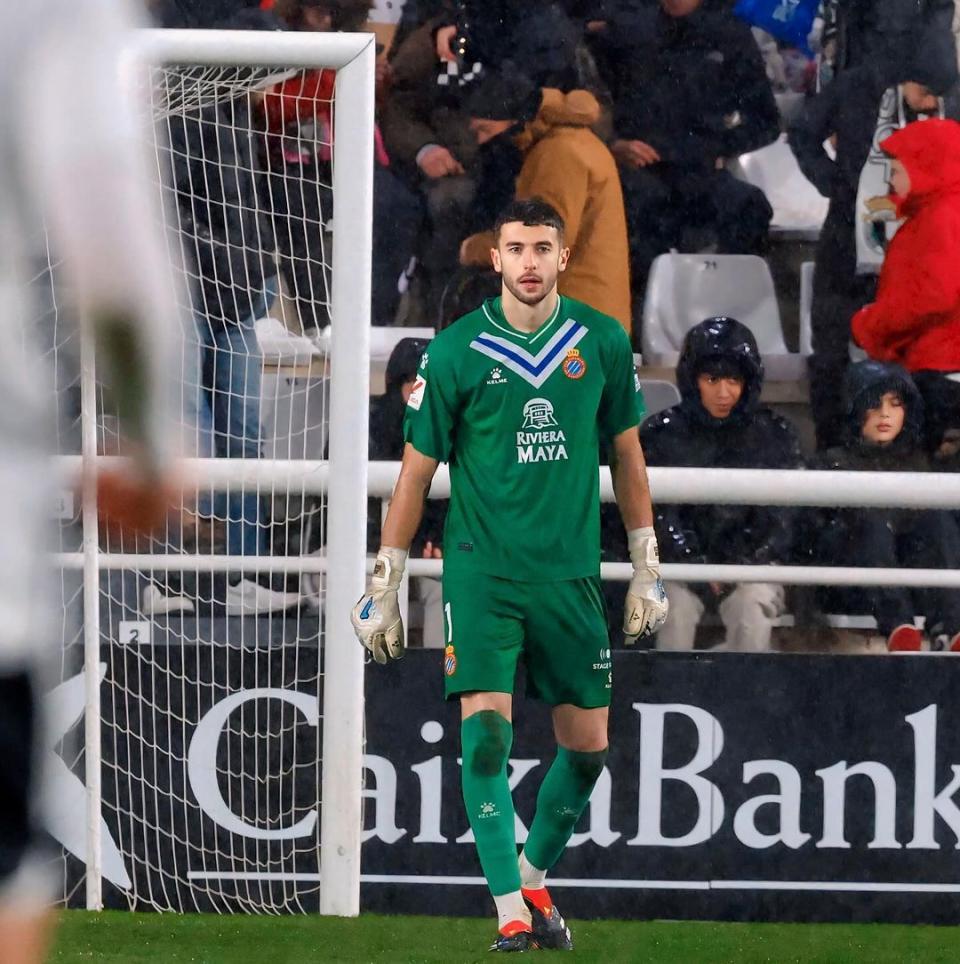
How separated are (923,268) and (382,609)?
8.93 feet

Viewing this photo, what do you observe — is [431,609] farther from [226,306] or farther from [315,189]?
[315,189]

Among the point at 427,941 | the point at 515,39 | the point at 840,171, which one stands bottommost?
the point at 427,941

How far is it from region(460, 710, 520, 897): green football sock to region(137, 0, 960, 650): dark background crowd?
43.2 inches

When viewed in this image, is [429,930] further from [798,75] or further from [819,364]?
[798,75]

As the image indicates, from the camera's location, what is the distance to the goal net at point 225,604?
17.3 ft

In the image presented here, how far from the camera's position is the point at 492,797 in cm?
486

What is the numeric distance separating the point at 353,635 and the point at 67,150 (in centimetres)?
378

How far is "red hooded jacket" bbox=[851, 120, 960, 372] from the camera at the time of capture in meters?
6.59

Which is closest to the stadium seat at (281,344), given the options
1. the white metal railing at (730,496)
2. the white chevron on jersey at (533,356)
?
the white metal railing at (730,496)

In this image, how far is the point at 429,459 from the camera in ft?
16.0

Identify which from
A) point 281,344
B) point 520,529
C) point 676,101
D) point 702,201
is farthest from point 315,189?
point 702,201

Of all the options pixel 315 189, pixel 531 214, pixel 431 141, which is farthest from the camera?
pixel 431 141

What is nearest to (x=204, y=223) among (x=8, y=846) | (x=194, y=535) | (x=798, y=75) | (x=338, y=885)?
(x=194, y=535)

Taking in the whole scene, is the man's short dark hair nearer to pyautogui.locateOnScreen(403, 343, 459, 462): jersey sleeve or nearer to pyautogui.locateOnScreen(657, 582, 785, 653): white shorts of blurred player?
pyautogui.locateOnScreen(403, 343, 459, 462): jersey sleeve
